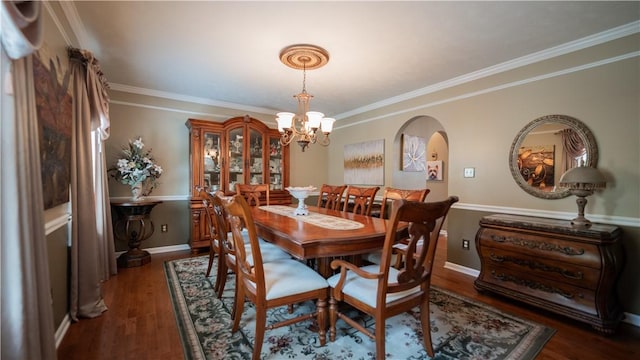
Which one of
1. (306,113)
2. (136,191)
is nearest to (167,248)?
(136,191)

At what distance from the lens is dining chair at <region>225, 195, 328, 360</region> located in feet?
5.21

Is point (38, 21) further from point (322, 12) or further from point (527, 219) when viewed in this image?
point (527, 219)

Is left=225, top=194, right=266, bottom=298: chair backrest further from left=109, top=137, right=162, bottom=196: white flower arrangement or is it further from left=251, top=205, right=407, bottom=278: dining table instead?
left=109, top=137, right=162, bottom=196: white flower arrangement

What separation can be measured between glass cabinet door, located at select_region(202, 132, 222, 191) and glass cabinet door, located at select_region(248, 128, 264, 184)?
49 cm

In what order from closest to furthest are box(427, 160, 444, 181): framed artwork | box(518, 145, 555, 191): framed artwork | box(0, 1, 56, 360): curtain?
box(0, 1, 56, 360): curtain, box(518, 145, 555, 191): framed artwork, box(427, 160, 444, 181): framed artwork

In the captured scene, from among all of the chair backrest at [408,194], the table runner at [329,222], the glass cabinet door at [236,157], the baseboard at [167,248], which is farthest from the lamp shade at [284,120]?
the baseboard at [167,248]

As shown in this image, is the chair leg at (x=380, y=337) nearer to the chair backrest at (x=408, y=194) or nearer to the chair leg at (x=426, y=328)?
the chair leg at (x=426, y=328)

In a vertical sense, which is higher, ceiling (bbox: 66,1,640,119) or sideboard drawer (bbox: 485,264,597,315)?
ceiling (bbox: 66,1,640,119)

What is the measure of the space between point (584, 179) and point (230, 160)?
4.04 m

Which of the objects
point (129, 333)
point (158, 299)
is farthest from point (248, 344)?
point (158, 299)

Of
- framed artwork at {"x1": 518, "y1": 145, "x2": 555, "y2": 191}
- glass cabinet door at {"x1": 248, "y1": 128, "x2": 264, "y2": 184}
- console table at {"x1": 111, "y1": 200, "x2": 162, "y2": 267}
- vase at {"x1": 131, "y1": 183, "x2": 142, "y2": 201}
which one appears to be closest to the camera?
framed artwork at {"x1": 518, "y1": 145, "x2": 555, "y2": 191}

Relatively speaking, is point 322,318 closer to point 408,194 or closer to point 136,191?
point 408,194

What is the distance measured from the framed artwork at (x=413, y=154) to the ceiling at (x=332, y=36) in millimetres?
1328

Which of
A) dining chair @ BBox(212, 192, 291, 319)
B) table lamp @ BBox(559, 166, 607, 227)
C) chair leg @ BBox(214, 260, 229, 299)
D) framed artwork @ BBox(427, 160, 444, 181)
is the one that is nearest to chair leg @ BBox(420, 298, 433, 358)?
dining chair @ BBox(212, 192, 291, 319)
